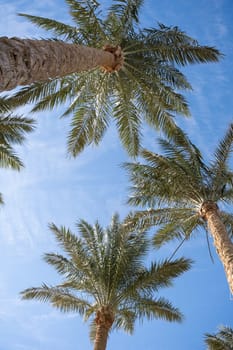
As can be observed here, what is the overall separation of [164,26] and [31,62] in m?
5.91

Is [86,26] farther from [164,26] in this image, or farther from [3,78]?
[3,78]

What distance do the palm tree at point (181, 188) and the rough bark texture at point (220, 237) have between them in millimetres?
50

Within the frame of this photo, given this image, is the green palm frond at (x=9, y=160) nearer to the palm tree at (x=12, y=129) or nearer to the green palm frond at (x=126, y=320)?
the palm tree at (x=12, y=129)

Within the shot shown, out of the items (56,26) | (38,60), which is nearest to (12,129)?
→ (56,26)

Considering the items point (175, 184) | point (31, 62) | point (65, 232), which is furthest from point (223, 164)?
point (31, 62)

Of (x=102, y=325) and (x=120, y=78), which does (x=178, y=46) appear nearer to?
(x=120, y=78)

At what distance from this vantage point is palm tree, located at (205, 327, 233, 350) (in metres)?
18.6

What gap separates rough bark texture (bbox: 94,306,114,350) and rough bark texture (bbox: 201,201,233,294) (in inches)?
205

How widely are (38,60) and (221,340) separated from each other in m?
18.4

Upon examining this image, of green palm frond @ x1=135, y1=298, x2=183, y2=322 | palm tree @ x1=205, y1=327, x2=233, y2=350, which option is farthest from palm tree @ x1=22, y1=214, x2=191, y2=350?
palm tree @ x1=205, y1=327, x2=233, y2=350

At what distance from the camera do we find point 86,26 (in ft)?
33.7

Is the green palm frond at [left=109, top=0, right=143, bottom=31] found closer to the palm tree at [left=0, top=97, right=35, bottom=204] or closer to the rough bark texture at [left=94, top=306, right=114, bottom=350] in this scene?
the palm tree at [left=0, top=97, right=35, bottom=204]

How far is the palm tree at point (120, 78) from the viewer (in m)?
10.3

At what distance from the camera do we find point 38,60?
597 cm
